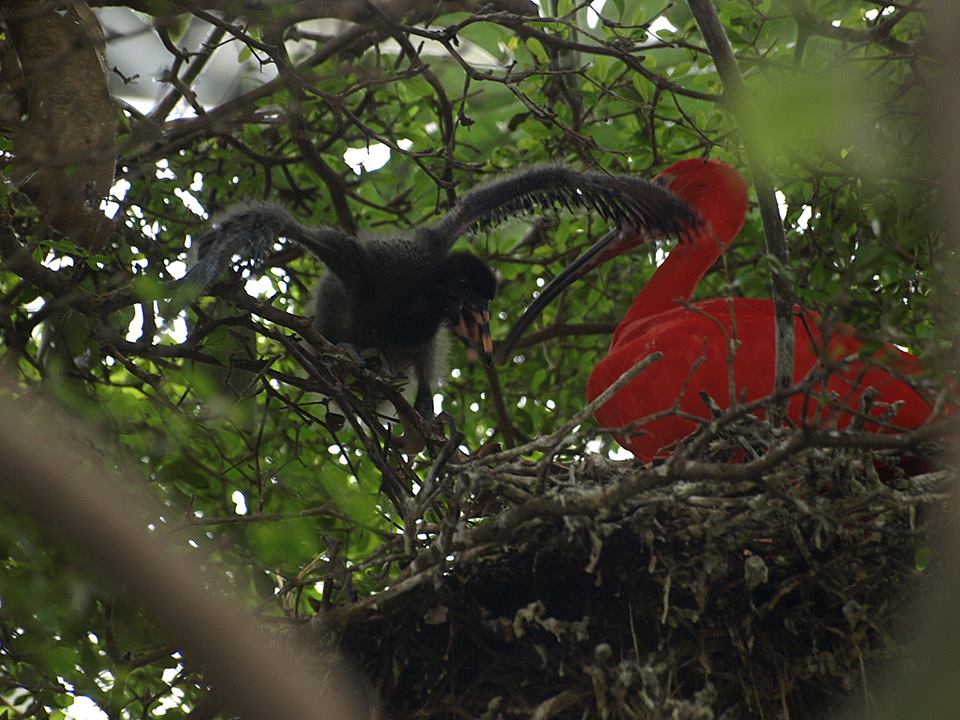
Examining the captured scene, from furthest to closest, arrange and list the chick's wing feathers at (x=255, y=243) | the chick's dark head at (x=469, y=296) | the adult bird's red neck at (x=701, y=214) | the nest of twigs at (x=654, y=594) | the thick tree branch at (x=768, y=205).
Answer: the adult bird's red neck at (x=701, y=214) < the chick's dark head at (x=469, y=296) < the chick's wing feathers at (x=255, y=243) < the thick tree branch at (x=768, y=205) < the nest of twigs at (x=654, y=594)

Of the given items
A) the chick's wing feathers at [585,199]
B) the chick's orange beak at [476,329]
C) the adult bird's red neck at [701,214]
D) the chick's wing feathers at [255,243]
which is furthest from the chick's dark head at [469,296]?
the adult bird's red neck at [701,214]

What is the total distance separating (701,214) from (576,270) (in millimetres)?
440

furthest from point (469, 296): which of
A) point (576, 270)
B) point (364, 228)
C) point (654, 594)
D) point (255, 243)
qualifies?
point (654, 594)

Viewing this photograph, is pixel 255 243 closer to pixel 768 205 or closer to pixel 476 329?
pixel 476 329

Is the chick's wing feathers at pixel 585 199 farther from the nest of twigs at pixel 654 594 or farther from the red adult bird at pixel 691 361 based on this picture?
the nest of twigs at pixel 654 594

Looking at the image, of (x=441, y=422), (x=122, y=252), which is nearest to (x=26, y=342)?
(x=122, y=252)

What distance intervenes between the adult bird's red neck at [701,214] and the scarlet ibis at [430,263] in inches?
21.0

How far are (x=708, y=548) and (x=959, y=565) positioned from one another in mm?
1252

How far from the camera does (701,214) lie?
3809 mm

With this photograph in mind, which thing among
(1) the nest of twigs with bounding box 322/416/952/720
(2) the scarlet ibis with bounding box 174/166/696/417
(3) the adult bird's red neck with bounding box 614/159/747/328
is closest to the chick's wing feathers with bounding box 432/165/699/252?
(2) the scarlet ibis with bounding box 174/166/696/417

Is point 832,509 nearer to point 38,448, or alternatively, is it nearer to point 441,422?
point 441,422

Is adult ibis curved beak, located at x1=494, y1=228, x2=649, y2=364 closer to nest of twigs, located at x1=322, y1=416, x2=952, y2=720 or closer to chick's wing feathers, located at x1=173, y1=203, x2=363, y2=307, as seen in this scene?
chick's wing feathers, located at x1=173, y1=203, x2=363, y2=307

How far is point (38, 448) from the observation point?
3.49ft

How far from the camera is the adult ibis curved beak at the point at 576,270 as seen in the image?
3.83m
